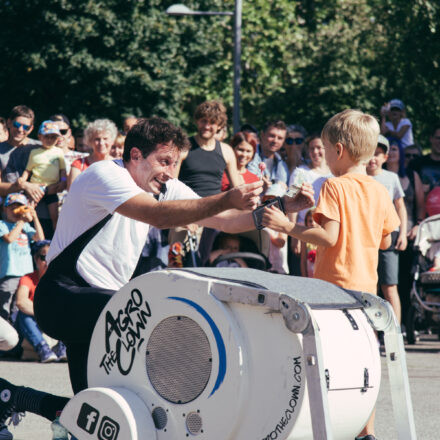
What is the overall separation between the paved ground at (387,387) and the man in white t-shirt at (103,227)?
4.32 ft

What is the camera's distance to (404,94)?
25.2 meters

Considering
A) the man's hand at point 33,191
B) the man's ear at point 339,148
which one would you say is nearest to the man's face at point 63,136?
the man's hand at point 33,191

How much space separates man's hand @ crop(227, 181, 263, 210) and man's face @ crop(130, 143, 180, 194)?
23.4 inches

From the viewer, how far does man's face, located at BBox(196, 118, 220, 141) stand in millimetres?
9367

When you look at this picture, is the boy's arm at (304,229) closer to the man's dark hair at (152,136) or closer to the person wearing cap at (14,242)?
the man's dark hair at (152,136)

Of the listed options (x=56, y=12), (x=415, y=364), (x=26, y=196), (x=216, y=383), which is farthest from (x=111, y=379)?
(x=56, y=12)

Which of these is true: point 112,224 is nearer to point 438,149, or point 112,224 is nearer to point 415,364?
point 415,364

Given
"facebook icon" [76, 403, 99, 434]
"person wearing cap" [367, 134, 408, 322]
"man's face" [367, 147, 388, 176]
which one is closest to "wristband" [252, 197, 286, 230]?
"facebook icon" [76, 403, 99, 434]

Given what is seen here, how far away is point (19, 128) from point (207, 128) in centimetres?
221

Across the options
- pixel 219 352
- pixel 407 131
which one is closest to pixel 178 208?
pixel 219 352

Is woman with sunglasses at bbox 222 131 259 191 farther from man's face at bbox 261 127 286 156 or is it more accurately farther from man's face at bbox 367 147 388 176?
man's face at bbox 367 147 388 176

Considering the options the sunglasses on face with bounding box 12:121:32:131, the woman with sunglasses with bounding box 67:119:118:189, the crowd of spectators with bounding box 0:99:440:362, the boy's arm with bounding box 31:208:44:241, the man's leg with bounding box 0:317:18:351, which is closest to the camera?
the man's leg with bounding box 0:317:18:351

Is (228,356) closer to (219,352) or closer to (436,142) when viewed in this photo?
(219,352)

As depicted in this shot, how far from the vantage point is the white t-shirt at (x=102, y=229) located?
442 cm
